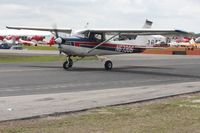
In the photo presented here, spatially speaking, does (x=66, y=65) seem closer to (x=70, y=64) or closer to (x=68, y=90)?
(x=70, y=64)

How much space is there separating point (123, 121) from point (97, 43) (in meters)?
20.5

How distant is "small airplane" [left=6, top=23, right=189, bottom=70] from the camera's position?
29672 mm

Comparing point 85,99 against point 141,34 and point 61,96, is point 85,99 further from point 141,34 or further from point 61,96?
point 141,34

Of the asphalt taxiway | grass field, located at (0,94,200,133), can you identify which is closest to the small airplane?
the asphalt taxiway

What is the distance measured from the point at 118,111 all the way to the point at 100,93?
14.6 feet

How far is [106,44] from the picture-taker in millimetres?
31172

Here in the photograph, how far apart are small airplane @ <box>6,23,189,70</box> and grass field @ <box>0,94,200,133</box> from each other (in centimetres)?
1668

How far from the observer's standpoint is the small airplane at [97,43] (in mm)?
29672

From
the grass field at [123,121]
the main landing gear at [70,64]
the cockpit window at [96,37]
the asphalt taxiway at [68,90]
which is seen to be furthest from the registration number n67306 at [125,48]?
the grass field at [123,121]

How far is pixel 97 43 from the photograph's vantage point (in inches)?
1218

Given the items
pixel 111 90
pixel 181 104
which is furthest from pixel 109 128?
pixel 111 90

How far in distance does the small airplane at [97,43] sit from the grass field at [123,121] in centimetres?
1668

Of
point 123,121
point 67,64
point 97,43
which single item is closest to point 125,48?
point 97,43

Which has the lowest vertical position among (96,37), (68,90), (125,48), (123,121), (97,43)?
(68,90)
